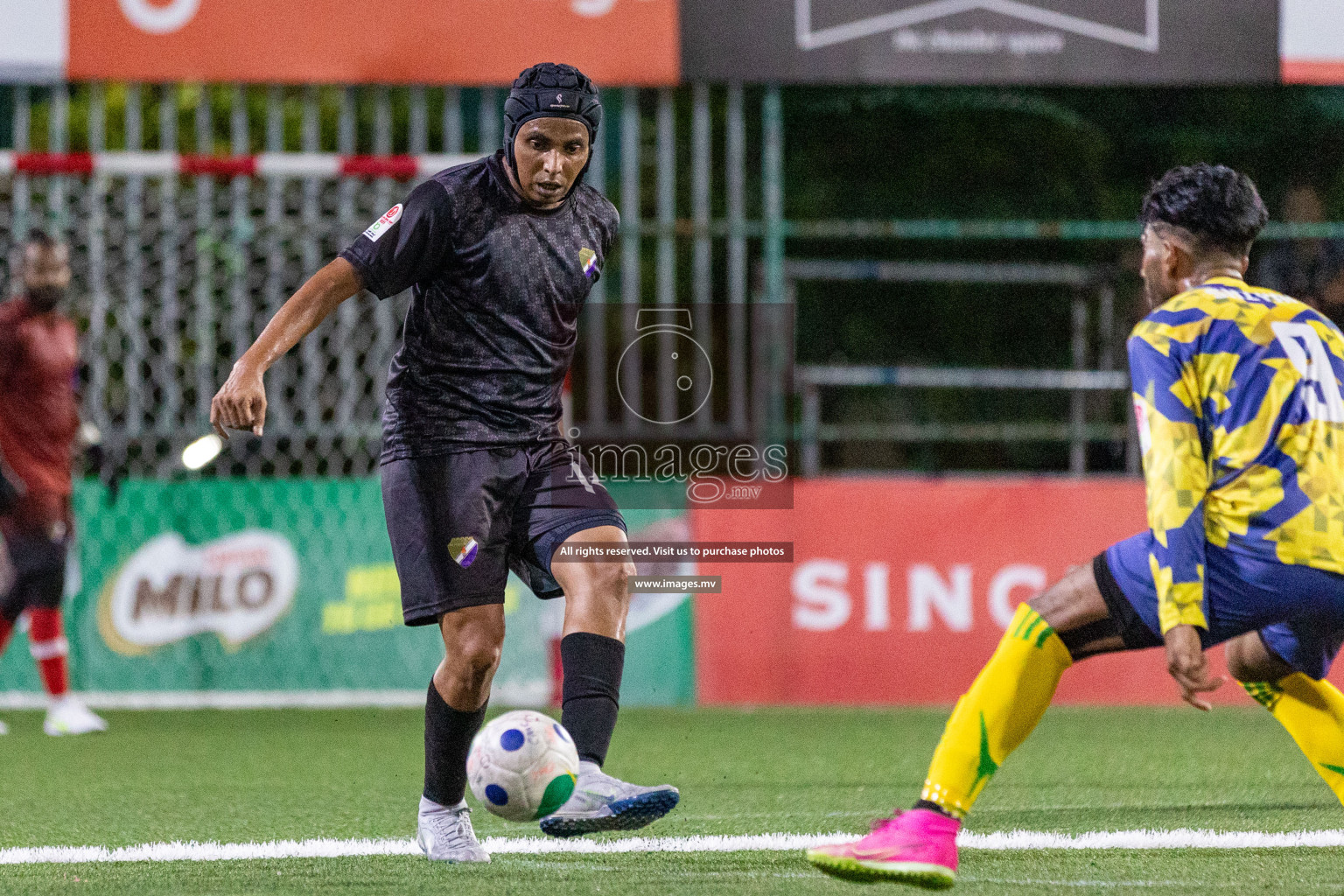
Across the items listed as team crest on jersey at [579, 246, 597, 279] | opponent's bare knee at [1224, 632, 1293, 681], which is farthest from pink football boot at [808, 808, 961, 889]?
team crest on jersey at [579, 246, 597, 279]

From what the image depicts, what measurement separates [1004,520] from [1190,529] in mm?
5913

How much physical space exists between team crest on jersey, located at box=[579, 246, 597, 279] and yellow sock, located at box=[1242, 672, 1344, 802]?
1971mm

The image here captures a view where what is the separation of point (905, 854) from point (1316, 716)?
109 centimetres

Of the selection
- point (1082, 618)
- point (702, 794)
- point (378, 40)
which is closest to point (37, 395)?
point (378, 40)

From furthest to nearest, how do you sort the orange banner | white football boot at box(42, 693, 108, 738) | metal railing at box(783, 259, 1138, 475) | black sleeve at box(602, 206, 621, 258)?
metal railing at box(783, 259, 1138, 475) → the orange banner → white football boot at box(42, 693, 108, 738) → black sleeve at box(602, 206, 621, 258)

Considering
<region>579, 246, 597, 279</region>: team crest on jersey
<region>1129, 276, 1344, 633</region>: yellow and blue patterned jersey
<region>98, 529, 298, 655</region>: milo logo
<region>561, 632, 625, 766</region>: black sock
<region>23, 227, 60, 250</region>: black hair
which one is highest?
<region>23, 227, 60, 250</region>: black hair

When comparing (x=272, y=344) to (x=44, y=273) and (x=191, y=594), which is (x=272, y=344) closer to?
(x=44, y=273)

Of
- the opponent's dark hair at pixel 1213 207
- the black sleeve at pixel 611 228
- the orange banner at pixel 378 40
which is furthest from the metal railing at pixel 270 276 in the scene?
the opponent's dark hair at pixel 1213 207

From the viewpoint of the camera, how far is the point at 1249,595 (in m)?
3.87

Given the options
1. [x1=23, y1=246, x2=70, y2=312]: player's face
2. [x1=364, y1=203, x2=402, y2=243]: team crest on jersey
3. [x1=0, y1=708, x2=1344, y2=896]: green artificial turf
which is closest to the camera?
[x1=0, y1=708, x2=1344, y2=896]: green artificial turf

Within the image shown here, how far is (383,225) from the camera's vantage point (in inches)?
183

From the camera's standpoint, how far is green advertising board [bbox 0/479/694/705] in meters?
9.55

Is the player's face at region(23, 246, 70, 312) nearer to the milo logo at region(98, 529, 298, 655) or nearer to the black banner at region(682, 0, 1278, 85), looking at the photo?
the milo logo at region(98, 529, 298, 655)

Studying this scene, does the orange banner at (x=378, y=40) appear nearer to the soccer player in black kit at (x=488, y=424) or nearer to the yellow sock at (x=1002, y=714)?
the soccer player in black kit at (x=488, y=424)
